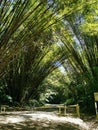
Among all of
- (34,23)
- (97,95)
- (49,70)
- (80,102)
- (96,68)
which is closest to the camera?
(34,23)

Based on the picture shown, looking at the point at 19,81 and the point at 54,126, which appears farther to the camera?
the point at 19,81

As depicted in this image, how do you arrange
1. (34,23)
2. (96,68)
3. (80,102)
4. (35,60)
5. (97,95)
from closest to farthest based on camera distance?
(34,23) → (97,95) → (96,68) → (80,102) → (35,60)

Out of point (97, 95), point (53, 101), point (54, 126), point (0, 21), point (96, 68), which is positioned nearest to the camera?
point (0, 21)

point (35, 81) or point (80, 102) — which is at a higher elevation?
point (35, 81)

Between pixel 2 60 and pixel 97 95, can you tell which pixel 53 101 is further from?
pixel 2 60

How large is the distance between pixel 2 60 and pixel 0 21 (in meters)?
0.76

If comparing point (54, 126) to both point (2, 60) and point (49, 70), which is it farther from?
point (49, 70)

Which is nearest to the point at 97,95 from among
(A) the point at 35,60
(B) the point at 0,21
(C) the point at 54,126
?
(C) the point at 54,126

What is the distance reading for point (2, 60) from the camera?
5.39 metres

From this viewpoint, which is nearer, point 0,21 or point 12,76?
point 0,21

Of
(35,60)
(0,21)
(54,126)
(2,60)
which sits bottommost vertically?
(54,126)

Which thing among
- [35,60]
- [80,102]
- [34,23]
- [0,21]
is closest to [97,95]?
[34,23]

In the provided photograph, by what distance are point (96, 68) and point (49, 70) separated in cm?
528

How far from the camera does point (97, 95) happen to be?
666 cm
